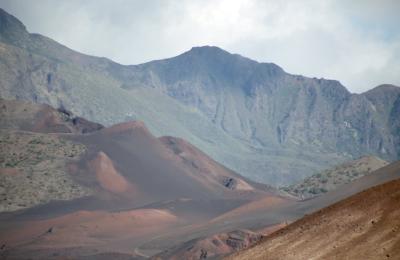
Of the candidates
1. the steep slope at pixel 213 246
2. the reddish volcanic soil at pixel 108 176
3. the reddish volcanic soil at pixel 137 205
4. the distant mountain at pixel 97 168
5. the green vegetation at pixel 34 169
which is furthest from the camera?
the reddish volcanic soil at pixel 108 176

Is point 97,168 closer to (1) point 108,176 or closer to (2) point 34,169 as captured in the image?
(1) point 108,176

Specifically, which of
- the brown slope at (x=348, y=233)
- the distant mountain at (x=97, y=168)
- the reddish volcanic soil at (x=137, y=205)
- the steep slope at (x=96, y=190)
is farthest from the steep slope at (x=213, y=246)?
the brown slope at (x=348, y=233)

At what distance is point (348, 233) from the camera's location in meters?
Result: 34.8

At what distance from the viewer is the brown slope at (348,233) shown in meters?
32.2

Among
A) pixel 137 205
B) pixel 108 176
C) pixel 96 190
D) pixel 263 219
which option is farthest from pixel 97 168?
pixel 263 219

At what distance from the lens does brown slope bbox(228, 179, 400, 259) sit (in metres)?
32.2

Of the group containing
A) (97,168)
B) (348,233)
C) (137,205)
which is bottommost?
(137,205)

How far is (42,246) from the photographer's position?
→ 117250 millimetres

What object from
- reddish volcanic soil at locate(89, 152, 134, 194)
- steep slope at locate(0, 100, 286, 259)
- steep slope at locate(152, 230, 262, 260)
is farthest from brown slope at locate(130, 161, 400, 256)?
reddish volcanic soil at locate(89, 152, 134, 194)

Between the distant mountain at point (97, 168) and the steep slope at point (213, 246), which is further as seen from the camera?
the distant mountain at point (97, 168)

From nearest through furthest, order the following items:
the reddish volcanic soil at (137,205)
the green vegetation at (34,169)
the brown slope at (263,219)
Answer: the brown slope at (263,219) < the reddish volcanic soil at (137,205) < the green vegetation at (34,169)

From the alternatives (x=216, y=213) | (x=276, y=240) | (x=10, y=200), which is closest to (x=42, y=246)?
(x=10, y=200)

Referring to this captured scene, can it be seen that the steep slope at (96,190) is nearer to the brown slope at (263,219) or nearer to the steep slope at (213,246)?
the brown slope at (263,219)

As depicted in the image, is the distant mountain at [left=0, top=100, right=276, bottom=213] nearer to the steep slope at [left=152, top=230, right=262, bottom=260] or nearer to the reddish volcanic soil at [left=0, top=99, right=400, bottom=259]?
the reddish volcanic soil at [left=0, top=99, right=400, bottom=259]
